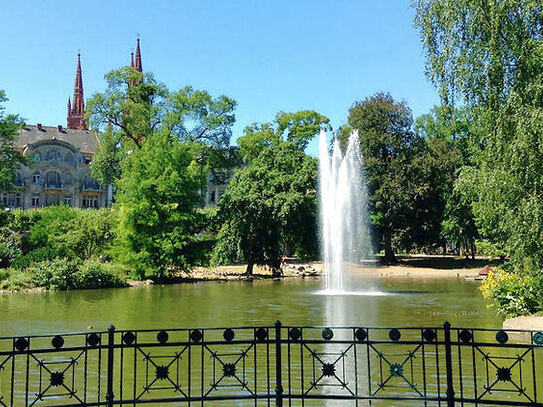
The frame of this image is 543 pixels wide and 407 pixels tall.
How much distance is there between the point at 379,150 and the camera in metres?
51.7

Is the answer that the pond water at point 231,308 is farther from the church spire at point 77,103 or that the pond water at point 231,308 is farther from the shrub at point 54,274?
the church spire at point 77,103

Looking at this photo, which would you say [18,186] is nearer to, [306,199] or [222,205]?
[222,205]

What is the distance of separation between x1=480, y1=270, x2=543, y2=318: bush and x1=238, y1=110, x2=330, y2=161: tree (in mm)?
46833

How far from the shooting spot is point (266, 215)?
42.0 m

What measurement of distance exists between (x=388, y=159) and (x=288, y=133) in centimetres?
1707

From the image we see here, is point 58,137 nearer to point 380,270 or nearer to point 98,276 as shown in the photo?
point 380,270

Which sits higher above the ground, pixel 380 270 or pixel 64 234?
pixel 64 234

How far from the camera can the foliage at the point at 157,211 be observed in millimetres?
36594

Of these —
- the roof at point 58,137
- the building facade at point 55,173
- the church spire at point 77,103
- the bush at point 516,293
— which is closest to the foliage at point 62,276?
the bush at point 516,293

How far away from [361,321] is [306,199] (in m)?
23.8

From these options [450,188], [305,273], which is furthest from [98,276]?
[450,188]

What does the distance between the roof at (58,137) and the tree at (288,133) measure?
85.5 ft

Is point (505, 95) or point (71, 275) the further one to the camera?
point (71, 275)

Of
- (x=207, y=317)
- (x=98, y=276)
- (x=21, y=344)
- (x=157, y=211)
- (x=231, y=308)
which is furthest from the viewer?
Answer: (x=157, y=211)
